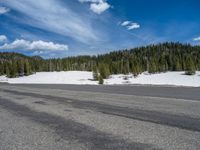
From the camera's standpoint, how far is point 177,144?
4855 millimetres

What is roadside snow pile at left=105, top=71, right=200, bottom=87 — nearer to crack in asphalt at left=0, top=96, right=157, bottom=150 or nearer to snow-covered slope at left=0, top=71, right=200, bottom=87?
snow-covered slope at left=0, top=71, right=200, bottom=87

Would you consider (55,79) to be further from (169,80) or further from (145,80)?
(169,80)

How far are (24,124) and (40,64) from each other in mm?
155781

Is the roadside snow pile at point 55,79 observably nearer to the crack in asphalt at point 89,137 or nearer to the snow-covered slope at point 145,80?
the snow-covered slope at point 145,80

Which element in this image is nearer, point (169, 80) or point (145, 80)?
point (169, 80)

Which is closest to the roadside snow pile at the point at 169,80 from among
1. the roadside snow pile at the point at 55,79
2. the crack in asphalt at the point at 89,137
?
the roadside snow pile at the point at 55,79

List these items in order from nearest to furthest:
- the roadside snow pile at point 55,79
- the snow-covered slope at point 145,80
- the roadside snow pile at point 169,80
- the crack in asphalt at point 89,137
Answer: the crack in asphalt at point 89,137
the roadside snow pile at point 169,80
the snow-covered slope at point 145,80
the roadside snow pile at point 55,79

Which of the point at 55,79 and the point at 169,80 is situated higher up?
the point at 55,79

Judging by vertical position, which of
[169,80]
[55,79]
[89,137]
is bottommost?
[89,137]

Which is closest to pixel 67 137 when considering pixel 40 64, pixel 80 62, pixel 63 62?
pixel 40 64

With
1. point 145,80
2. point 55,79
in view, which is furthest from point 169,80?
point 55,79

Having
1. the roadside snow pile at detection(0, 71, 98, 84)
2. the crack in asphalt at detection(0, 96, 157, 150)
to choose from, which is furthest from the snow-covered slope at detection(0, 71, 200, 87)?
the crack in asphalt at detection(0, 96, 157, 150)

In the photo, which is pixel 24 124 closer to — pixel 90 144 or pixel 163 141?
pixel 90 144

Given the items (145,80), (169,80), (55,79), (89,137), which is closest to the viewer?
(89,137)
